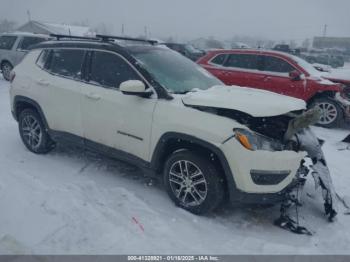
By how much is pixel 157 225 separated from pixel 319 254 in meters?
1.65

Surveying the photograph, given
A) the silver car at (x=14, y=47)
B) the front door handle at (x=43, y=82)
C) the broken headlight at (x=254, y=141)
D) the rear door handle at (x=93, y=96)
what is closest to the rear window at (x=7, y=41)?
the silver car at (x=14, y=47)

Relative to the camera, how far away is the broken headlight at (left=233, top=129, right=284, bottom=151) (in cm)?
335

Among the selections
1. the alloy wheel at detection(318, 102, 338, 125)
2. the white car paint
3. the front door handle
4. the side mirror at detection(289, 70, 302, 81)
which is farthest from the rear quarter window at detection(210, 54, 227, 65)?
the front door handle

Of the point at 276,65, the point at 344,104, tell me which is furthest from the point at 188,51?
the point at 344,104

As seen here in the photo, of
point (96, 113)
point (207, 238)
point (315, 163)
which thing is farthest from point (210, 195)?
point (96, 113)

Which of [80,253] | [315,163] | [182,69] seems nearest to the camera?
[80,253]

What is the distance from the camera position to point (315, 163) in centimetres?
400

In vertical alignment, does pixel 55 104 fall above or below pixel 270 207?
above

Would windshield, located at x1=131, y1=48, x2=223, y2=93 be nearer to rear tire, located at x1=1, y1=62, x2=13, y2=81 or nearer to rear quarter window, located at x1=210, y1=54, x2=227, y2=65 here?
rear quarter window, located at x1=210, y1=54, x2=227, y2=65

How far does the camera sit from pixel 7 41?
13492 millimetres

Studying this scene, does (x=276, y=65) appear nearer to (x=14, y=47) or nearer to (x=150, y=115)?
(x=150, y=115)

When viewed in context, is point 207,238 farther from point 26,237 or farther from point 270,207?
point 26,237

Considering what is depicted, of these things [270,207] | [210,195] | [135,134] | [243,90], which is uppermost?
[243,90]

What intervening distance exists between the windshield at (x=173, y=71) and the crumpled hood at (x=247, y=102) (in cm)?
32
